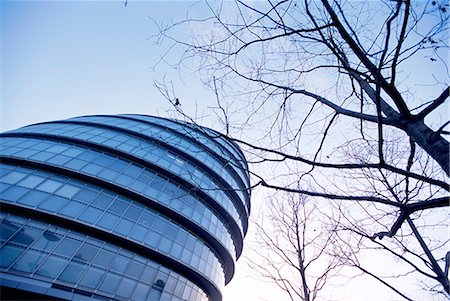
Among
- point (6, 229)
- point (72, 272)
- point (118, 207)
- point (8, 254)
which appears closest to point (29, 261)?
point (8, 254)

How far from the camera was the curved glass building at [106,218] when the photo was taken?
11.6 metres

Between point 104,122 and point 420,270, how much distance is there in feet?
82.5

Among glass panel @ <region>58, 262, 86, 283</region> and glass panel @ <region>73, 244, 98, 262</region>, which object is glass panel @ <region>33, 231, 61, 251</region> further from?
glass panel @ <region>58, 262, 86, 283</region>

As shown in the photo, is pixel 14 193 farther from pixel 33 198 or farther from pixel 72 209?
pixel 72 209

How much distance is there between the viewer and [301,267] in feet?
18.7

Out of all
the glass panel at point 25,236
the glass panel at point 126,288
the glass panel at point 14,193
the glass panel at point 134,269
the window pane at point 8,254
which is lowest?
the window pane at point 8,254

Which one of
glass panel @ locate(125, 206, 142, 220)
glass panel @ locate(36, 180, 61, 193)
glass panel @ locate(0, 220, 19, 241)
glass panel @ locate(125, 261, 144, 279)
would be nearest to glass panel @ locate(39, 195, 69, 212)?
glass panel @ locate(36, 180, 61, 193)

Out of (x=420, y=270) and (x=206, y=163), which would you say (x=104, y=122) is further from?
(x=420, y=270)

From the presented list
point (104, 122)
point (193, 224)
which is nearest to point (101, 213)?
point (193, 224)

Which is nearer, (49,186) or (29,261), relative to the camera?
(29,261)

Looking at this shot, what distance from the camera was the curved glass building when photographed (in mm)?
11625

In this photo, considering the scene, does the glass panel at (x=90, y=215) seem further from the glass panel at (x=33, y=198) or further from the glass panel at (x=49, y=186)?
the glass panel at (x=49, y=186)

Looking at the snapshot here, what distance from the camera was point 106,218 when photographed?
14.3 m

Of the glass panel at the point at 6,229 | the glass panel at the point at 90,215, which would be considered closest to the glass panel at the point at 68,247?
the glass panel at the point at 90,215
